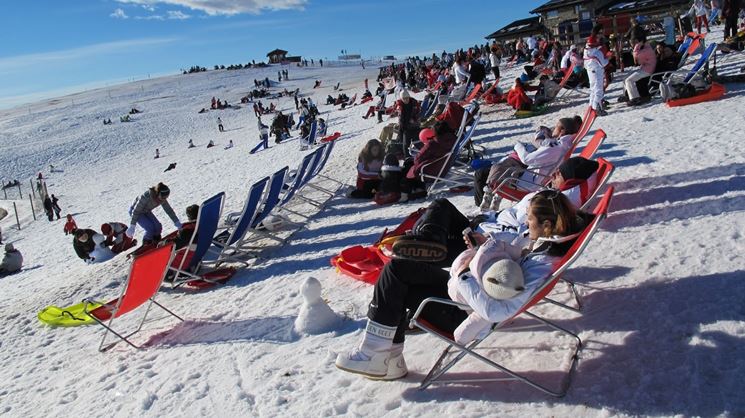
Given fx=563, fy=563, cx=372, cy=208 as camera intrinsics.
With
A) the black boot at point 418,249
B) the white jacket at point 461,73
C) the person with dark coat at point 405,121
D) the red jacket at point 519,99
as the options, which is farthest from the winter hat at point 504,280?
the white jacket at point 461,73

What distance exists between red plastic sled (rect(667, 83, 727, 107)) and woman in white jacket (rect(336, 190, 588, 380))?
22.2ft

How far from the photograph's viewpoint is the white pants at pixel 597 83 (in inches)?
352

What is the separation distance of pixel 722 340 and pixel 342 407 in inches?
72.5

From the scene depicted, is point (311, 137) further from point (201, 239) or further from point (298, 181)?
point (201, 239)

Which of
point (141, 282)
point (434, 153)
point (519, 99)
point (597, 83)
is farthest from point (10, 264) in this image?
point (597, 83)

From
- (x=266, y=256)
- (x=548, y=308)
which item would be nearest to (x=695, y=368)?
(x=548, y=308)

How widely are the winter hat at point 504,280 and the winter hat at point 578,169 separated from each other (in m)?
2.41

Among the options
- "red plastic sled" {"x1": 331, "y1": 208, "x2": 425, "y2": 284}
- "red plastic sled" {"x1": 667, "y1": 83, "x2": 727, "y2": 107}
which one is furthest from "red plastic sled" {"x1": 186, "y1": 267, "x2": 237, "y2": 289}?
"red plastic sled" {"x1": 667, "y1": 83, "x2": 727, "y2": 107}

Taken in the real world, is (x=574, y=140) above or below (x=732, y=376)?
above

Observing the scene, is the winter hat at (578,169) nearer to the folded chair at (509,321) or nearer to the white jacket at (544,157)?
the white jacket at (544,157)

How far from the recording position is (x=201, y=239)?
5578 millimetres

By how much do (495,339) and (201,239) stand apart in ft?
11.2

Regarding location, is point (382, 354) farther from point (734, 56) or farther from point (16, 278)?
point (734, 56)

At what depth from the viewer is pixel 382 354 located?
286 centimetres
